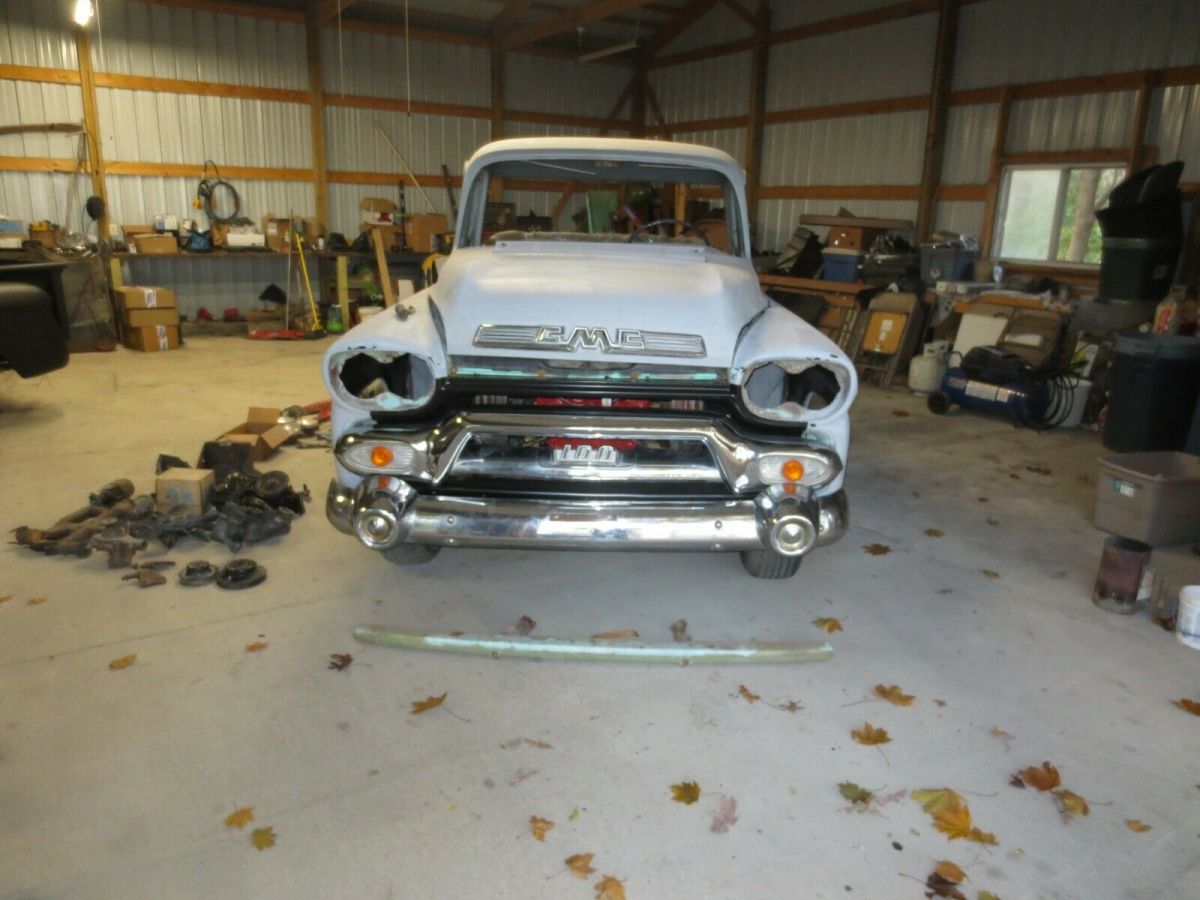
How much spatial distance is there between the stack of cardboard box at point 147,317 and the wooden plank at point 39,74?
290 cm

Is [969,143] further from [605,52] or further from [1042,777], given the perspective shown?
[1042,777]

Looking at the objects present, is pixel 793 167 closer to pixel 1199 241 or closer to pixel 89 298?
pixel 1199 241

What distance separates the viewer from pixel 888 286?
9391 mm

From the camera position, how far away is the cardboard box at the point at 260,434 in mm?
5225

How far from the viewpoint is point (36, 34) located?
10.3 meters

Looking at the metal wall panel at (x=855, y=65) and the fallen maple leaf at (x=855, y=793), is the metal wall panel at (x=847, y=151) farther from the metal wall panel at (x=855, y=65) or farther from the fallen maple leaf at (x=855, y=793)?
the fallen maple leaf at (x=855, y=793)

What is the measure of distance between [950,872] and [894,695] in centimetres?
84

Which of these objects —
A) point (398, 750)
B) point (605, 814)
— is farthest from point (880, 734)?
point (398, 750)

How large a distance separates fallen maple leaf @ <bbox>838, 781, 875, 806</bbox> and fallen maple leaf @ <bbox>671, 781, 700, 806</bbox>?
0.43 meters

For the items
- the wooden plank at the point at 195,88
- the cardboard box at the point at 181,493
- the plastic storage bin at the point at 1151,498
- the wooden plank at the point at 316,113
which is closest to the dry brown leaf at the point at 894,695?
the plastic storage bin at the point at 1151,498

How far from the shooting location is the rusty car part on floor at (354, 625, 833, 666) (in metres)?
3.11

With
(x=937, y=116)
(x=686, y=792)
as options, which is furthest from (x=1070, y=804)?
(x=937, y=116)

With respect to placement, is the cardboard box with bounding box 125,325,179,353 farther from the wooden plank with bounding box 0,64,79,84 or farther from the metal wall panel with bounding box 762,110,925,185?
the metal wall panel with bounding box 762,110,925,185

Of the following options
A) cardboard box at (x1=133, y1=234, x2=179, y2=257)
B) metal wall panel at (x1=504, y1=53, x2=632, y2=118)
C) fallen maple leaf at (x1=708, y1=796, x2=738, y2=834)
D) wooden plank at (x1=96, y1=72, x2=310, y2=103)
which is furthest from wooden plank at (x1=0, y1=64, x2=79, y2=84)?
fallen maple leaf at (x1=708, y1=796, x2=738, y2=834)
